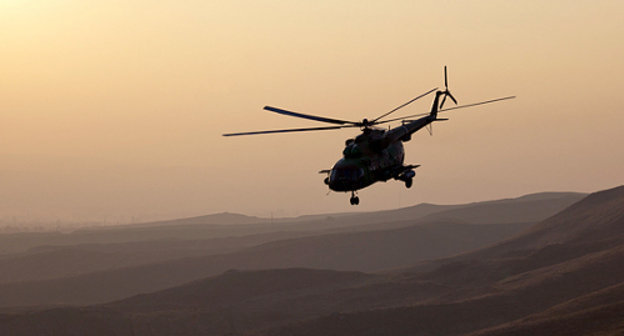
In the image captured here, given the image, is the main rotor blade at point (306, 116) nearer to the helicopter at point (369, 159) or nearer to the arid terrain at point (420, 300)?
the helicopter at point (369, 159)

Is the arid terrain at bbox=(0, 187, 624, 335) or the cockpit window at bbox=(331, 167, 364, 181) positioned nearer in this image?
the cockpit window at bbox=(331, 167, 364, 181)

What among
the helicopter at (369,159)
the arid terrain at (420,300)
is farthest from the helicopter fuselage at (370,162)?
the arid terrain at (420,300)

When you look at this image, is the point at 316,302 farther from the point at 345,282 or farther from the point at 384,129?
the point at 384,129

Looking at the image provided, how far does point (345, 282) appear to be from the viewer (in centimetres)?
16925

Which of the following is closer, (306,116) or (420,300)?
(306,116)

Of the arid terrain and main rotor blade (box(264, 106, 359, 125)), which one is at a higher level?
main rotor blade (box(264, 106, 359, 125))

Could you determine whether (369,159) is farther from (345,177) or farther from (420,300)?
(420,300)

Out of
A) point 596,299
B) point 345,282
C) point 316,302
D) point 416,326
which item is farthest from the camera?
point 345,282

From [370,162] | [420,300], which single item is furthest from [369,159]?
[420,300]

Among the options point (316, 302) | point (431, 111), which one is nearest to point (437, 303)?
point (316, 302)

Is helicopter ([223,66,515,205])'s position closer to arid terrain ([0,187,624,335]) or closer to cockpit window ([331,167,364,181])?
cockpit window ([331,167,364,181])

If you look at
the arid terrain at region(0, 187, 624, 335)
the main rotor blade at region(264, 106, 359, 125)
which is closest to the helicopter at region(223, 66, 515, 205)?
the main rotor blade at region(264, 106, 359, 125)

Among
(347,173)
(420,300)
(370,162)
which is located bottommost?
(420,300)

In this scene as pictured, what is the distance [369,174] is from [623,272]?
346 ft
